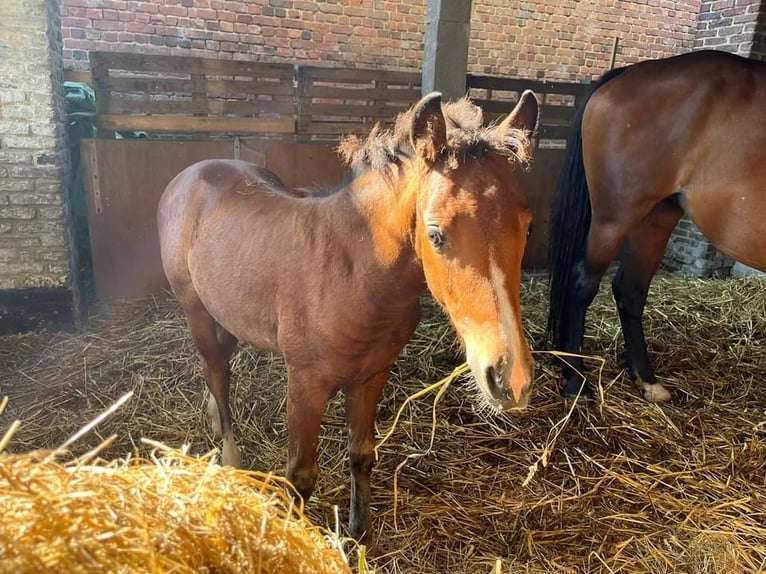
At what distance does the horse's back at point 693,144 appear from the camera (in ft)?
9.00

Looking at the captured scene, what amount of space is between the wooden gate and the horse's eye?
10.00ft

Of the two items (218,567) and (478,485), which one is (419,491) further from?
(218,567)

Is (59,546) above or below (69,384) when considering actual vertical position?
above

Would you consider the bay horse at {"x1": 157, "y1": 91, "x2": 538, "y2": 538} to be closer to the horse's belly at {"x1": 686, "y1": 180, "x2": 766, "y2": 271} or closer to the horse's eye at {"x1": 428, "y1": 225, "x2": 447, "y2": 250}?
the horse's eye at {"x1": 428, "y1": 225, "x2": 447, "y2": 250}

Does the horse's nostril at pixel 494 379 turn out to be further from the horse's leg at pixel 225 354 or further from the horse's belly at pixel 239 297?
the horse's leg at pixel 225 354

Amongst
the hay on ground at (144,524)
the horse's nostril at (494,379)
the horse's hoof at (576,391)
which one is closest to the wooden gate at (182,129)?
the horse's hoof at (576,391)

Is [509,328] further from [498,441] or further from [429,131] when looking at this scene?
[498,441]

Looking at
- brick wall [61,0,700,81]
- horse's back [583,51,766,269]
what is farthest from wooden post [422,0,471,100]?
brick wall [61,0,700,81]

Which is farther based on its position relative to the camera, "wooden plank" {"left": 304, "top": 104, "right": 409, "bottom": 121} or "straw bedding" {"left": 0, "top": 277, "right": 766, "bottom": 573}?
"wooden plank" {"left": 304, "top": 104, "right": 409, "bottom": 121}

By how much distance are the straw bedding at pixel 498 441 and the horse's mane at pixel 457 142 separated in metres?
0.90

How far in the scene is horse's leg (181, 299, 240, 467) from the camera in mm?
2350

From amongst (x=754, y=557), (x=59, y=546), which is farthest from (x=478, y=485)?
(x=59, y=546)

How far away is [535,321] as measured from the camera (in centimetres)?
408

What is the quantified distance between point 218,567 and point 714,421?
300cm
